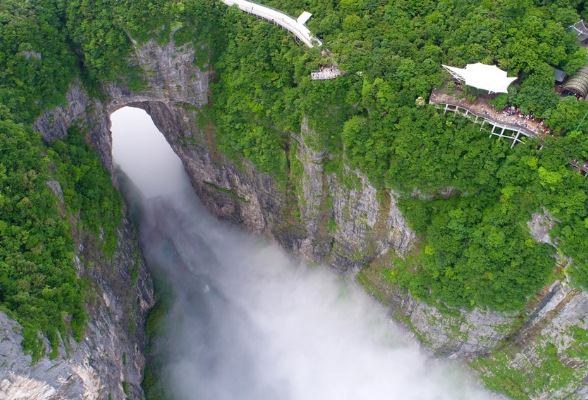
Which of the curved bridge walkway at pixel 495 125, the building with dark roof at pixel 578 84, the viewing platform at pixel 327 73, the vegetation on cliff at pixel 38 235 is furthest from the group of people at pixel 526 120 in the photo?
the vegetation on cliff at pixel 38 235

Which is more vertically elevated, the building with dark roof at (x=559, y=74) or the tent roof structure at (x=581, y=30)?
the tent roof structure at (x=581, y=30)

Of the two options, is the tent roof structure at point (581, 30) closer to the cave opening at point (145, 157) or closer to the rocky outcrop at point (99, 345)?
the rocky outcrop at point (99, 345)

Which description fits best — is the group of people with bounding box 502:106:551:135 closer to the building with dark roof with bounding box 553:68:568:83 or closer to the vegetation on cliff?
the building with dark roof with bounding box 553:68:568:83

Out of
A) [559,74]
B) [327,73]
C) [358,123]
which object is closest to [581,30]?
[559,74]

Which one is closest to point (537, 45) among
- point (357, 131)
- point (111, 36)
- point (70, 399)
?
point (357, 131)

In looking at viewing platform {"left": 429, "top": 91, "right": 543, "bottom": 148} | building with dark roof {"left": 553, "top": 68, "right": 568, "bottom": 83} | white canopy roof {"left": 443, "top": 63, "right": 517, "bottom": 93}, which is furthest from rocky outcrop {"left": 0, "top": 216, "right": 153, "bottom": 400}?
building with dark roof {"left": 553, "top": 68, "right": 568, "bottom": 83}

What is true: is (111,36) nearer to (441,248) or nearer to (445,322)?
(441,248)
